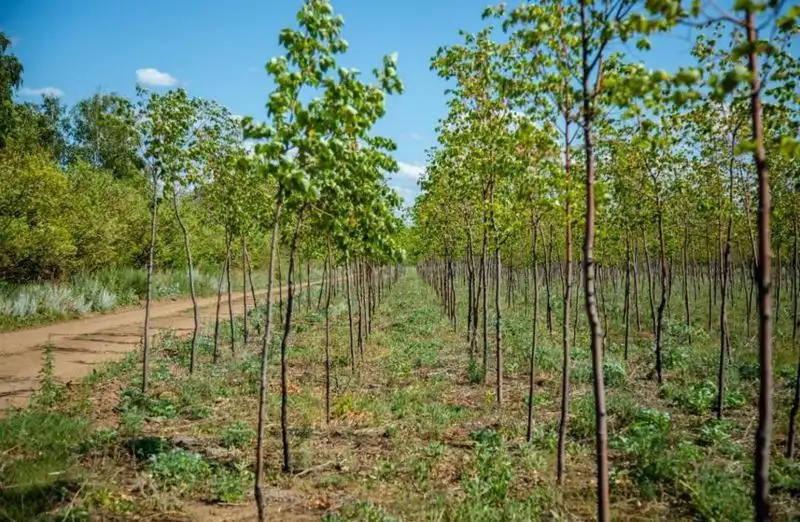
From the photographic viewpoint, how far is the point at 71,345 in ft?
55.1

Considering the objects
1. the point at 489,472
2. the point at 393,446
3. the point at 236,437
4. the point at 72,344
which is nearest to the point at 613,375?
the point at 489,472

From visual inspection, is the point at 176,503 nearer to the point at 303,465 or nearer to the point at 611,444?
the point at 303,465

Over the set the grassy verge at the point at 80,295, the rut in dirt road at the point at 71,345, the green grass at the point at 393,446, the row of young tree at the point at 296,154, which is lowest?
the green grass at the point at 393,446

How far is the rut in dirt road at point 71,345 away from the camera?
39.4ft

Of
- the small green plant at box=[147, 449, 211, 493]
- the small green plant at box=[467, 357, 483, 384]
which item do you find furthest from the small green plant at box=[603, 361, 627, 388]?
the small green plant at box=[147, 449, 211, 493]

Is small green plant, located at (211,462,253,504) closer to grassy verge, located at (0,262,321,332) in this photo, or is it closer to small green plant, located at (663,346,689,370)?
small green plant, located at (663,346,689,370)

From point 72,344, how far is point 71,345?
0.21 meters

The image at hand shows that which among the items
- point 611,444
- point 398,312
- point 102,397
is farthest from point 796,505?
point 398,312

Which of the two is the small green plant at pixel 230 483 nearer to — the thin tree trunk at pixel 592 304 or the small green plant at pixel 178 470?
the small green plant at pixel 178 470

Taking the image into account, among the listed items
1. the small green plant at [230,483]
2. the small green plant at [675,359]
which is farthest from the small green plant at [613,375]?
the small green plant at [230,483]

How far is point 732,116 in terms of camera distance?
916cm

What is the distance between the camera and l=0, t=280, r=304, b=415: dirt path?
12.1 metres

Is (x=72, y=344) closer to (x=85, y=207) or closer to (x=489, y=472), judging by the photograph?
(x=85, y=207)

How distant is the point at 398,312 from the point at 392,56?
78.1 ft
